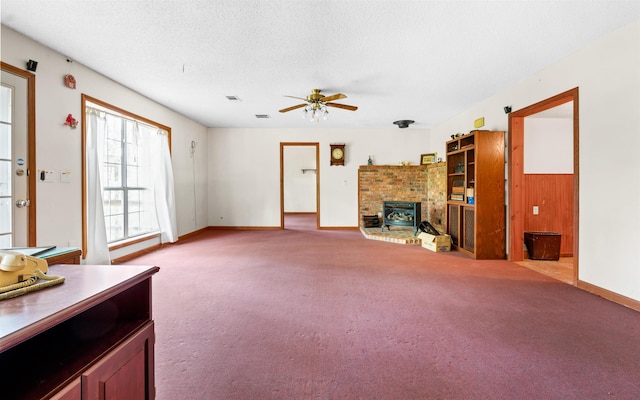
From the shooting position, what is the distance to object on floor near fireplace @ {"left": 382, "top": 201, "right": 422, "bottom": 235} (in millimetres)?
6129

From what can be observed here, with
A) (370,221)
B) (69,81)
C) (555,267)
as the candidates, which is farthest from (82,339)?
(370,221)

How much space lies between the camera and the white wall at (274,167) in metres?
7.29

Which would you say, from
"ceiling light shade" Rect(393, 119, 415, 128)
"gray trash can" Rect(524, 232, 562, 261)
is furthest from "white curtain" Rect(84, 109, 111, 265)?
"gray trash can" Rect(524, 232, 562, 261)

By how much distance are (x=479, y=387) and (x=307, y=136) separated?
643cm

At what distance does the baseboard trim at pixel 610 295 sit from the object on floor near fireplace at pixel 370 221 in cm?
418

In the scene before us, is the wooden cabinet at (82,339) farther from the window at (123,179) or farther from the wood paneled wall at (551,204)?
the wood paneled wall at (551,204)

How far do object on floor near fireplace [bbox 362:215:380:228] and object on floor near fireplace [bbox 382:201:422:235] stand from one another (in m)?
0.38

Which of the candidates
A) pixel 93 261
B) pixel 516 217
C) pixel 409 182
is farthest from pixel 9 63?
pixel 409 182

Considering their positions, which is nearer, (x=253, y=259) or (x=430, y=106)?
(x=253, y=259)

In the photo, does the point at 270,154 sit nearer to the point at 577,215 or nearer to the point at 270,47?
the point at 270,47

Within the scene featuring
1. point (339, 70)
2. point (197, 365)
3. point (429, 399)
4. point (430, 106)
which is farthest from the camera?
point (430, 106)

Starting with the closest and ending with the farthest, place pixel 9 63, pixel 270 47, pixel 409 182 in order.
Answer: pixel 9 63 < pixel 270 47 < pixel 409 182

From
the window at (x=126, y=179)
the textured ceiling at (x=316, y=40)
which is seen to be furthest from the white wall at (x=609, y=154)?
the window at (x=126, y=179)

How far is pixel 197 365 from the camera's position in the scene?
5.72 ft
